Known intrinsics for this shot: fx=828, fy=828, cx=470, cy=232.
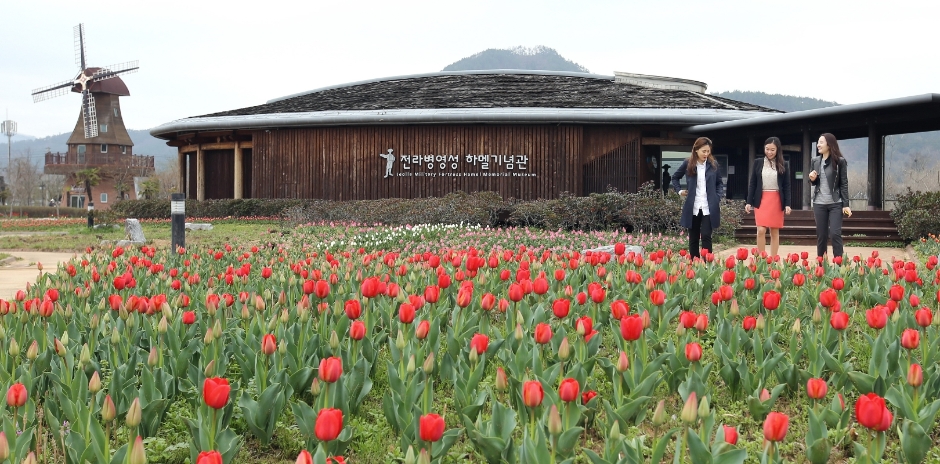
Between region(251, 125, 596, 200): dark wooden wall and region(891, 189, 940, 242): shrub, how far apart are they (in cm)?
854

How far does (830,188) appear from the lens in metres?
9.59

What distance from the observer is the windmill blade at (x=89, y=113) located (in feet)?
190

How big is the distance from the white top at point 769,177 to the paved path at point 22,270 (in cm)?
786

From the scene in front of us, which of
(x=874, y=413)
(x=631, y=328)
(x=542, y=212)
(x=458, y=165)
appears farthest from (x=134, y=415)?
(x=458, y=165)

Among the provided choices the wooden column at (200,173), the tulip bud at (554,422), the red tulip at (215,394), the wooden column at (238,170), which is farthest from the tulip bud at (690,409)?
the wooden column at (200,173)

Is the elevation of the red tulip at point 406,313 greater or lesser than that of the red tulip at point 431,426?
greater

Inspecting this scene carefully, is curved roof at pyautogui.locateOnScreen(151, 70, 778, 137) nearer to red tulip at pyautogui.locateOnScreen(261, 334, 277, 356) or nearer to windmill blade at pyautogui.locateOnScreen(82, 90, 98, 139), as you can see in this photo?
red tulip at pyautogui.locateOnScreen(261, 334, 277, 356)

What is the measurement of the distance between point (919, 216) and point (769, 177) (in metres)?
8.13

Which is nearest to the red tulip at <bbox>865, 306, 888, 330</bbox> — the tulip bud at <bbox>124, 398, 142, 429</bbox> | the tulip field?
the tulip field

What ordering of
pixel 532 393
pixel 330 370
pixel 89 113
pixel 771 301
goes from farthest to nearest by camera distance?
pixel 89 113 → pixel 771 301 → pixel 330 370 → pixel 532 393

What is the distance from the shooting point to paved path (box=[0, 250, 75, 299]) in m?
9.29

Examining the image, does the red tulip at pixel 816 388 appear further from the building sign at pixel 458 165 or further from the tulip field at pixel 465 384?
the building sign at pixel 458 165

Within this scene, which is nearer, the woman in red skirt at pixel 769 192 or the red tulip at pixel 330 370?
the red tulip at pixel 330 370

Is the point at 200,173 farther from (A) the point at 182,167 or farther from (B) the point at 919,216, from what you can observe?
(B) the point at 919,216
